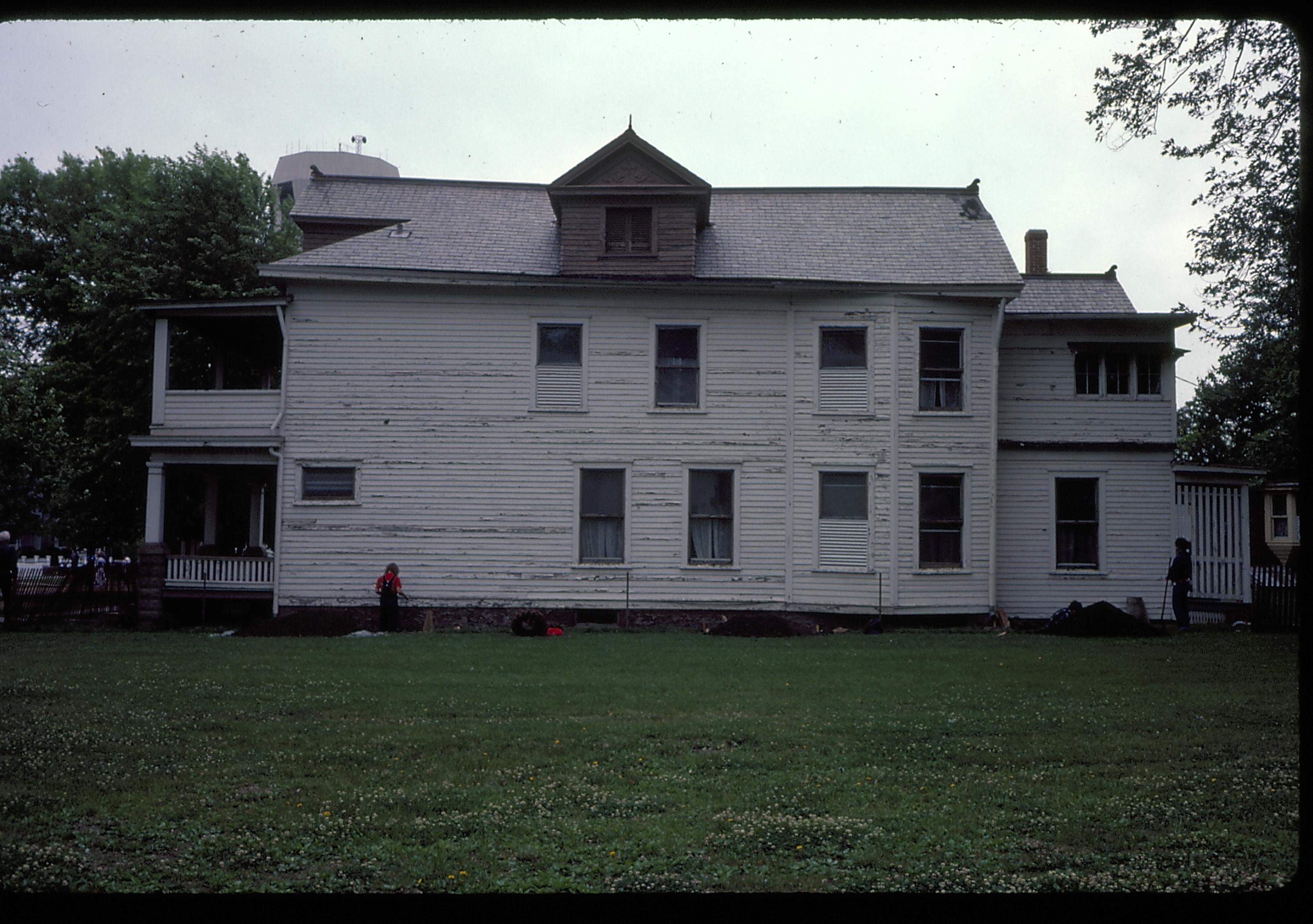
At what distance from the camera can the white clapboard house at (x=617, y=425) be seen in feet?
69.7

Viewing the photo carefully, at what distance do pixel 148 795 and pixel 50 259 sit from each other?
37.0 m

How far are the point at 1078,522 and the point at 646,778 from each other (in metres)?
Answer: 17.4

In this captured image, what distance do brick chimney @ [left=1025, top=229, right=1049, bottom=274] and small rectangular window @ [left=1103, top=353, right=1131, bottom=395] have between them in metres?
3.53

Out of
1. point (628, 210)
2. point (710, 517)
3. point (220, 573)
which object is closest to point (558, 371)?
point (628, 210)

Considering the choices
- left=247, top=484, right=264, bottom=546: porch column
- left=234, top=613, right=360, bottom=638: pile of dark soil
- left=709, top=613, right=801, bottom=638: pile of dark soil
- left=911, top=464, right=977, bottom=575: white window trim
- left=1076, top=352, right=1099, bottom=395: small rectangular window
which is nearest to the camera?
left=234, top=613, right=360, bottom=638: pile of dark soil

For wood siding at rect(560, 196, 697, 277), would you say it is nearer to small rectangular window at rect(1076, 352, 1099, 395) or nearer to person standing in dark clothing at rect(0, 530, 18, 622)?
small rectangular window at rect(1076, 352, 1099, 395)

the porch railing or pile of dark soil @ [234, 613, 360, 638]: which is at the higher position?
the porch railing

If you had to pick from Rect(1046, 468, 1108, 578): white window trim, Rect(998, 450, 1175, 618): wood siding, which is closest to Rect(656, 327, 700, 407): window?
Rect(998, 450, 1175, 618): wood siding

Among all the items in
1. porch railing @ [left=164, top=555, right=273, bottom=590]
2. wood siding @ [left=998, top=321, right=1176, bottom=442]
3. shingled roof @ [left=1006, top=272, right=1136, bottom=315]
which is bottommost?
porch railing @ [left=164, top=555, right=273, bottom=590]

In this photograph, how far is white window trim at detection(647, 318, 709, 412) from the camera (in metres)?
21.4

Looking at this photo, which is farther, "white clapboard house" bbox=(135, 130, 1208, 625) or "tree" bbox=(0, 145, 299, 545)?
"tree" bbox=(0, 145, 299, 545)

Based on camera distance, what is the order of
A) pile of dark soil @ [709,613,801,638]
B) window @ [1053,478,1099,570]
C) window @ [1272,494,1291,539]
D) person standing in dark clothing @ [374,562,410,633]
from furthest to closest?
window @ [1272,494,1291,539]
window @ [1053,478,1099,570]
person standing in dark clothing @ [374,562,410,633]
pile of dark soil @ [709,613,801,638]

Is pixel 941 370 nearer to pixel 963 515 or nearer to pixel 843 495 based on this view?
pixel 963 515

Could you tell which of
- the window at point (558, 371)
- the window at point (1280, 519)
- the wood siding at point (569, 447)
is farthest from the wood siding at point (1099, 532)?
the window at point (1280, 519)
